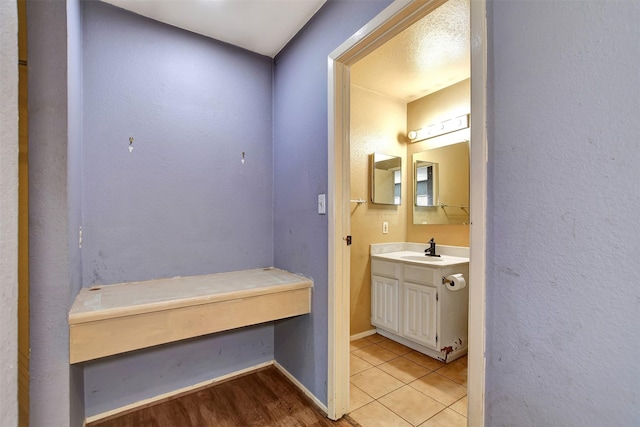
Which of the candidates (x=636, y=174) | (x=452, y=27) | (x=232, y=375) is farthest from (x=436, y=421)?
(x=452, y=27)

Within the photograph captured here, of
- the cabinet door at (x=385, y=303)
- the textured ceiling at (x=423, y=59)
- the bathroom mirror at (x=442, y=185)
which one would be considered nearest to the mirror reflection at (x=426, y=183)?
the bathroom mirror at (x=442, y=185)

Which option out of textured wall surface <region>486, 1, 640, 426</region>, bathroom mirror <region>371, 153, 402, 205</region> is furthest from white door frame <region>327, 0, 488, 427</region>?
bathroom mirror <region>371, 153, 402, 205</region>

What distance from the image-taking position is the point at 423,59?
225 cm

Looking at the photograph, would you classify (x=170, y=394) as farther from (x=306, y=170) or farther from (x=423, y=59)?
(x=423, y=59)

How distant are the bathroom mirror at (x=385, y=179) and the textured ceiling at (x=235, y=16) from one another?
135 cm

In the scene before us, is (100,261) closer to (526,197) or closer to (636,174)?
(526,197)

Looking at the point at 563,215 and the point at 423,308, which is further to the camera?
the point at 423,308

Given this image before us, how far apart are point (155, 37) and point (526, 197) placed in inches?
85.0

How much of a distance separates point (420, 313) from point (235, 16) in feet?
8.06

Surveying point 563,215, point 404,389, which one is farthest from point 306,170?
point 404,389

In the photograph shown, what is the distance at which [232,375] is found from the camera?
2.01 metres

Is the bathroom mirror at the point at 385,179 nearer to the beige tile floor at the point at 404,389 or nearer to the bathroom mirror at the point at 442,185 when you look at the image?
the bathroom mirror at the point at 442,185
